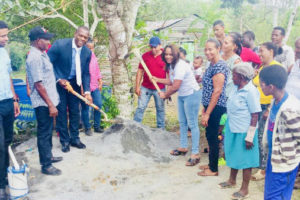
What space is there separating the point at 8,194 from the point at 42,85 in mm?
1270

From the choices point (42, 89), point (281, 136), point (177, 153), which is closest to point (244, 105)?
point (281, 136)

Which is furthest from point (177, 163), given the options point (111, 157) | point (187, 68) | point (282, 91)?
point (282, 91)

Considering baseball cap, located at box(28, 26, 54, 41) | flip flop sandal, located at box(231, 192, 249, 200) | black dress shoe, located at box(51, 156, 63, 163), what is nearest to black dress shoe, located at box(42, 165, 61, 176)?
black dress shoe, located at box(51, 156, 63, 163)

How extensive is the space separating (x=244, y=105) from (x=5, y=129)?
2.65 m

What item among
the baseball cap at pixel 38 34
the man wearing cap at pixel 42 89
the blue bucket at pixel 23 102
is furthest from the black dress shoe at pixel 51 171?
the blue bucket at pixel 23 102

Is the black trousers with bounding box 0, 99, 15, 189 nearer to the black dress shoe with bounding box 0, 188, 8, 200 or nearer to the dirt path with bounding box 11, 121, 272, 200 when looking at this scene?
the black dress shoe with bounding box 0, 188, 8, 200

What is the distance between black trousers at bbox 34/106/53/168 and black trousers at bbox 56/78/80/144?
0.59m

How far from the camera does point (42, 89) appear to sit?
10.9 ft

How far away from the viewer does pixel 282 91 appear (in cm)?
230

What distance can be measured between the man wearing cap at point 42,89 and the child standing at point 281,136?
236 centimetres

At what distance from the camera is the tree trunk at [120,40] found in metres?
4.95

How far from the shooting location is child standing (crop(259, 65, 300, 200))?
7.19 ft

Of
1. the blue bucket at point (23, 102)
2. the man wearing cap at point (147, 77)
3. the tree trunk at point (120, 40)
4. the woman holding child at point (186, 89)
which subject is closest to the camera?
the woman holding child at point (186, 89)

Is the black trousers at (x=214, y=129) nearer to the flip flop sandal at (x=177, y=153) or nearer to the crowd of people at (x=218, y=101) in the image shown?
the crowd of people at (x=218, y=101)
